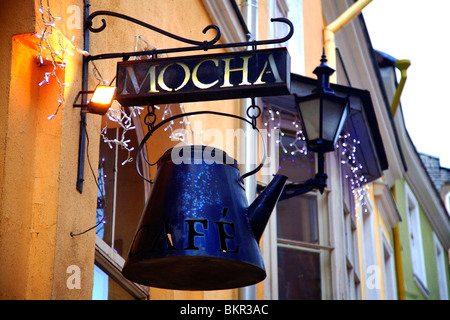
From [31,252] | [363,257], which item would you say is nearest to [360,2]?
[363,257]

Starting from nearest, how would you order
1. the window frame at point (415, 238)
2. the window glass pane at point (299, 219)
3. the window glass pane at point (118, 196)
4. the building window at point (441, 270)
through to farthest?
the window glass pane at point (118, 196) < the window glass pane at point (299, 219) < the window frame at point (415, 238) < the building window at point (441, 270)

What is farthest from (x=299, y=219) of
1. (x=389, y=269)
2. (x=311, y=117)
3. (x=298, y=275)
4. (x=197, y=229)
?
(x=389, y=269)

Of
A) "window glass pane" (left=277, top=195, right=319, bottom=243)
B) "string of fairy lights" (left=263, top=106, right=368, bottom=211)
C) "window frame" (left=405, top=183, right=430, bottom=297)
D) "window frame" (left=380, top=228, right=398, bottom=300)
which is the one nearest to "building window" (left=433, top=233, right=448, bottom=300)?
"window frame" (left=405, top=183, right=430, bottom=297)

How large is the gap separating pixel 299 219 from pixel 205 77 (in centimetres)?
488

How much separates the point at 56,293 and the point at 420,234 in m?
14.5

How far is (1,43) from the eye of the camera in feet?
11.4

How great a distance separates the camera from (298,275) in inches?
305

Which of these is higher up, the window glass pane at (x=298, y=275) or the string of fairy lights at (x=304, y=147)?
the string of fairy lights at (x=304, y=147)

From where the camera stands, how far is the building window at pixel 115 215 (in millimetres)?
4930

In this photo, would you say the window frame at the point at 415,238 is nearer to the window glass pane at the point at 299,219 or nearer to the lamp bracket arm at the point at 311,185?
the window glass pane at the point at 299,219

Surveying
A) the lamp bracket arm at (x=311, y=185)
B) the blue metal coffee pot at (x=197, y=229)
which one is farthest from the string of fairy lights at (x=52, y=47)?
the lamp bracket arm at (x=311, y=185)

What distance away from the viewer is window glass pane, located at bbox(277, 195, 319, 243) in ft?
26.6

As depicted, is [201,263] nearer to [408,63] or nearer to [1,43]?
[1,43]

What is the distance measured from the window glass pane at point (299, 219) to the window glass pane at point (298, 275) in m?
0.30
